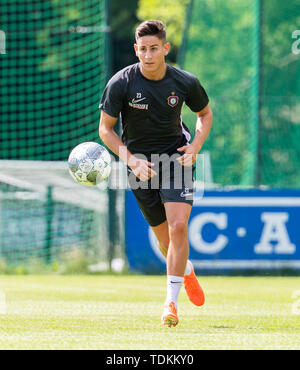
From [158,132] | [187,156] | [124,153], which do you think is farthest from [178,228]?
[158,132]

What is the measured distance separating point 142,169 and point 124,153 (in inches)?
10.3

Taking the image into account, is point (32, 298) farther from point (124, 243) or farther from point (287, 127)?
point (287, 127)

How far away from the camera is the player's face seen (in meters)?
6.70

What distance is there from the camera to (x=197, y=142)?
6.93m

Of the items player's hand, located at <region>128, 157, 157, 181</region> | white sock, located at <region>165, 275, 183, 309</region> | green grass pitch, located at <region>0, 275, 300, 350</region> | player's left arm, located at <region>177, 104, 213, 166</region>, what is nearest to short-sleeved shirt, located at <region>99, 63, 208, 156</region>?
player's left arm, located at <region>177, 104, 213, 166</region>

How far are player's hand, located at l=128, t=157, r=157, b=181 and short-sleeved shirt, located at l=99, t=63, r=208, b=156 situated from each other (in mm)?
407

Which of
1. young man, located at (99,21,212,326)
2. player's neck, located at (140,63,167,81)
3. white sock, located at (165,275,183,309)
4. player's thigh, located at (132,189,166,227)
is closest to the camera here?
white sock, located at (165,275,183,309)

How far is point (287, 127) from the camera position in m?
14.3

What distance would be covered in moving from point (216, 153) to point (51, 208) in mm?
3365

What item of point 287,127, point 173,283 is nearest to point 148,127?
point 173,283

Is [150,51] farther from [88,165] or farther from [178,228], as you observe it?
[178,228]

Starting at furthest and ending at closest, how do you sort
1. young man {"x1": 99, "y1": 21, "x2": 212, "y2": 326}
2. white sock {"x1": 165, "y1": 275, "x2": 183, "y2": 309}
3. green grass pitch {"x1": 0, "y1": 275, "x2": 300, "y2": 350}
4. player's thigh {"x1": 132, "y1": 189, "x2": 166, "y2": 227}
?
player's thigh {"x1": 132, "y1": 189, "x2": 166, "y2": 227} → young man {"x1": 99, "y1": 21, "x2": 212, "y2": 326} → white sock {"x1": 165, "y1": 275, "x2": 183, "y2": 309} → green grass pitch {"x1": 0, "y1": 275, "x2": 300, "y2": 350}

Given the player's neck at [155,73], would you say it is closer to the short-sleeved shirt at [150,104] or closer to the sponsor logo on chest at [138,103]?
the short-sleeved shirt at [150,104]

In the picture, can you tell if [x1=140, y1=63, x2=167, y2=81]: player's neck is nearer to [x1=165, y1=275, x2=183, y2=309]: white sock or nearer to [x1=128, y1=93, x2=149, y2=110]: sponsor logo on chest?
[x1=128, y1=93, x2=149, y2=110]: sponsor logo on chest
